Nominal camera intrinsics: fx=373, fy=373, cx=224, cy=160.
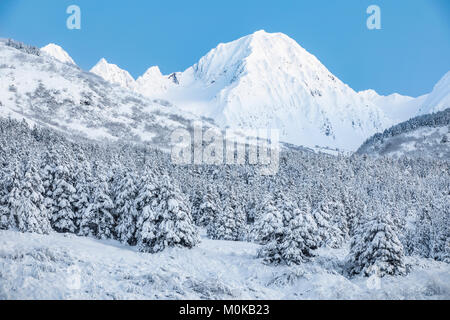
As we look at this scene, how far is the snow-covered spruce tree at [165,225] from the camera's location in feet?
101

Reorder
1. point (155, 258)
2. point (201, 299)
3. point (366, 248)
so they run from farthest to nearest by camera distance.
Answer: point (155, 258) → point (366, 248) → point (201, 299)

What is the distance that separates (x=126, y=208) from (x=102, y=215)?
299cm

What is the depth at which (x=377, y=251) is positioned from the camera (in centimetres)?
2417

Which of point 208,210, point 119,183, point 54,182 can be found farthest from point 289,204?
Result: point 208,210

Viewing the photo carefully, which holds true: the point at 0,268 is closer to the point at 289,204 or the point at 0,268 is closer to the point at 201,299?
the point at 201,299

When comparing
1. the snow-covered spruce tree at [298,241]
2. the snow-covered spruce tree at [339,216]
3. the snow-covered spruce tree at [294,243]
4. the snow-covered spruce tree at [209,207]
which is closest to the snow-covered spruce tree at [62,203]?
the snow-covered spruce tree at [294,243]

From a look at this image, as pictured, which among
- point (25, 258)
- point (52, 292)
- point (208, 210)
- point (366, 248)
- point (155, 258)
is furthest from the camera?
point (208, 210)

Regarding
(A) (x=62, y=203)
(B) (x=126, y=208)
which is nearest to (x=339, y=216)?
(B) (x=126, y=208)

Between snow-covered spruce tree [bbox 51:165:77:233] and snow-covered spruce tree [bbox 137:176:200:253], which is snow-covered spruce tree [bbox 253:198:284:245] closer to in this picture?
snow-covered spruce tree [bbox 137:176:200:253]

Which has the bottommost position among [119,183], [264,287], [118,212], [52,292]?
[264,287]

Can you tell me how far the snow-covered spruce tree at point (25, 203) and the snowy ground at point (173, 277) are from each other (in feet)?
11.3

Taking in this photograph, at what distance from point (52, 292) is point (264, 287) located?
11.9m

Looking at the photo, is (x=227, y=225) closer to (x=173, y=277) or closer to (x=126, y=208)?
(x=126, y=208)

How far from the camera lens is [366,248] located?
2492cm
